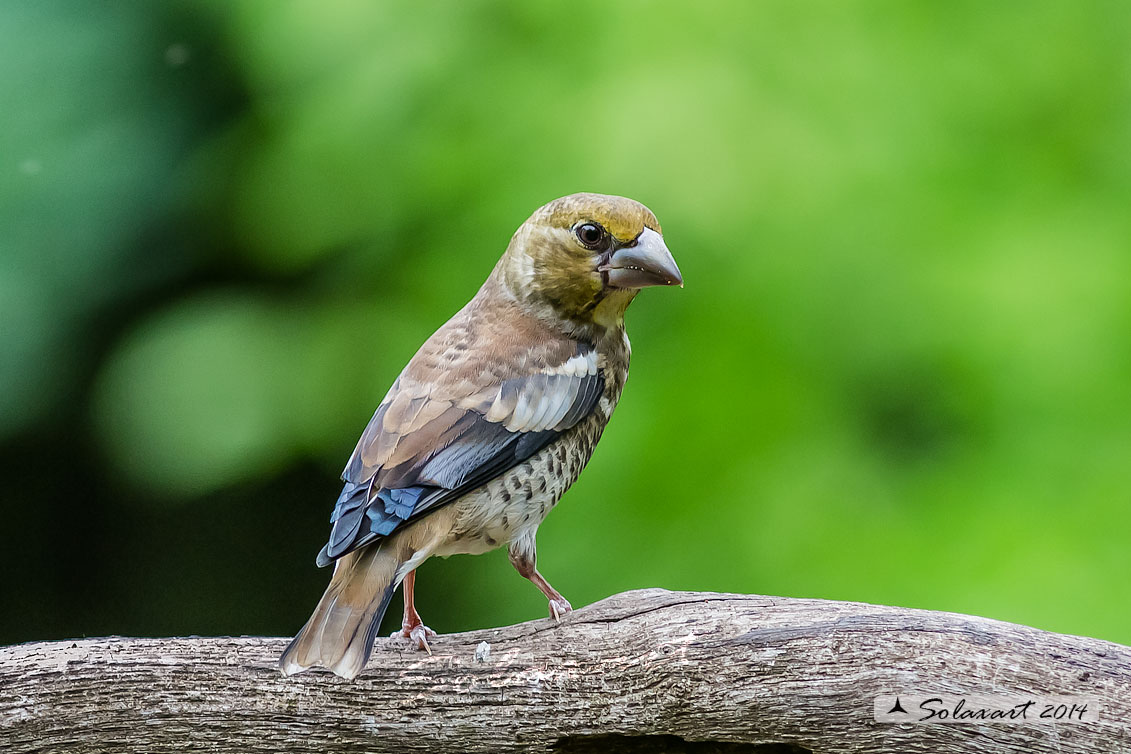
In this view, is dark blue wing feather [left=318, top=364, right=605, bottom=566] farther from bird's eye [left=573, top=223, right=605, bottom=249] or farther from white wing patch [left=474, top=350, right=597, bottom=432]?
bird's eye [left=573, top=223, right=605, bottom=249]

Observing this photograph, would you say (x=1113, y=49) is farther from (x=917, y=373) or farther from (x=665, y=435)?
(x=665, y=435)

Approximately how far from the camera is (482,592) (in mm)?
4078

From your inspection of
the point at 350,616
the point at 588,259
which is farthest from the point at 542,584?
the point at 588,259

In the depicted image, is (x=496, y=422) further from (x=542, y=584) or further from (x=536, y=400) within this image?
(x=542, y=584)

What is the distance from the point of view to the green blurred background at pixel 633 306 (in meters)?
3.86

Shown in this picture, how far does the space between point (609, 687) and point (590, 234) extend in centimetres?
104

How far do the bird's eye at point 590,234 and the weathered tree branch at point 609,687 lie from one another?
86 cm

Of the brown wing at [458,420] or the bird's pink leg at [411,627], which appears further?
the bird's pink leg at [411,627]

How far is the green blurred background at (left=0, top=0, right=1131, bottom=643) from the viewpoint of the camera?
12.7ft

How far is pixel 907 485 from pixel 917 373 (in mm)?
376

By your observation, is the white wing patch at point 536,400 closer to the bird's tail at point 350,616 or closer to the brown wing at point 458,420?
the brown wing at point 458,420

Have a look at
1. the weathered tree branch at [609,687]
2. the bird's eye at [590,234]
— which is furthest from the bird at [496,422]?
the weathered tree branch at [609,687]

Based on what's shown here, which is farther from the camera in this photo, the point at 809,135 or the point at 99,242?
the point at 99,242

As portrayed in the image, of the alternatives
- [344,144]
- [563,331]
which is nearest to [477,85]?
[344,144]
